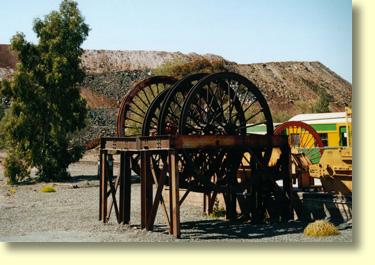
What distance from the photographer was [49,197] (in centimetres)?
2342

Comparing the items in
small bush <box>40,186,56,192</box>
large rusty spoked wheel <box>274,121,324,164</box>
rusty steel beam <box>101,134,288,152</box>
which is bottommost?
small bush <box>40,186,56,192</box>

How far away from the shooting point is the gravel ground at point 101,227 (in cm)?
1301

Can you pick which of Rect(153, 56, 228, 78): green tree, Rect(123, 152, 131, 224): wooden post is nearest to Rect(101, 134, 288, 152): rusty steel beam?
Rect(123, 152, 131, 224): wooden post

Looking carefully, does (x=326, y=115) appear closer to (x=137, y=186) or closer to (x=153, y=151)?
(x=137, y=186)

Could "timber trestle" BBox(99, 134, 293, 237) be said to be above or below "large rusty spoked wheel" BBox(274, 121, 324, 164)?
below

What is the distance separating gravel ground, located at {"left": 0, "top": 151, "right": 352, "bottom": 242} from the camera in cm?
1301

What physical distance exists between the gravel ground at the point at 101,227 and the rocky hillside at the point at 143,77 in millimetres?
23382

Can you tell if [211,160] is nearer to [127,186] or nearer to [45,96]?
[127,186]

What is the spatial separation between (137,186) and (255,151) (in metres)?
12.3

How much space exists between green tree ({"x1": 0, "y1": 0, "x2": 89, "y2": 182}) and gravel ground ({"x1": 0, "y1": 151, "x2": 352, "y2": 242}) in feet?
25.4

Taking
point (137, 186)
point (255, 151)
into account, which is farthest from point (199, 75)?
point (137, 186)

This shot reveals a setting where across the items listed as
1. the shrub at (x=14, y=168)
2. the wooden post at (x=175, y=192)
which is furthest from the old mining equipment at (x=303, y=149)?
the shrub at (x=14, y=168)

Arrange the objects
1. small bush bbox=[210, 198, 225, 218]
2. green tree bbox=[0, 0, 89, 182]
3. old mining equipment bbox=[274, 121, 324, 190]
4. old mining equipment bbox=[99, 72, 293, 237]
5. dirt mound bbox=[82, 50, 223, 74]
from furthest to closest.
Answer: dirt mound bbox=[82, 50, 223, 74] < green tree bbox=[0, 0, 89, 182] < old mining equipment bbox=[274, 121, 324, 190] < small bush bbox=[210, 198, 225, 218] < old mining equipment bbox=[99, 72, 293, 237]

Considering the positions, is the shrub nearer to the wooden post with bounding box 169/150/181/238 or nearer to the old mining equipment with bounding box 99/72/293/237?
the old mining equipment with bounding box 99/72/293/237
